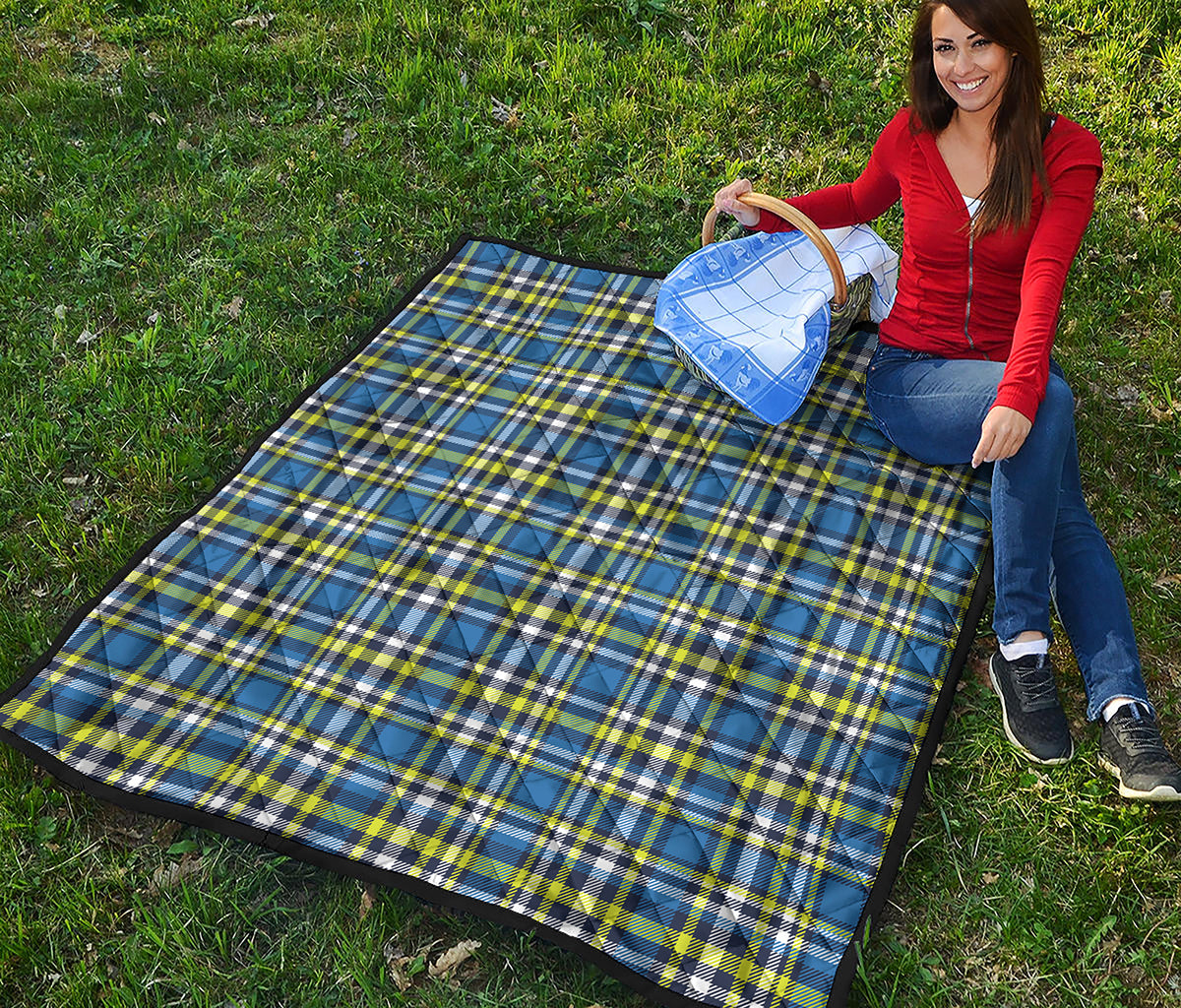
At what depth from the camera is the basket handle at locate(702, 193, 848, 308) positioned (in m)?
2.88

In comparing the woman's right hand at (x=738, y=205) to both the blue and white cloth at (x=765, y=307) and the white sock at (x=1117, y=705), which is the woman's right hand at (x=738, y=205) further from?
the white sock at (x=1117, y=705)

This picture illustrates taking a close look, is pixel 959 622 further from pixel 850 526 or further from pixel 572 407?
pixel 572 407

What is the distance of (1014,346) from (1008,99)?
0.59 metres

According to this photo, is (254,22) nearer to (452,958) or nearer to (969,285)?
(969,285)

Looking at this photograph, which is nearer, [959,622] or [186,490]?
[959,622]

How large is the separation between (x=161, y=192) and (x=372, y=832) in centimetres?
289

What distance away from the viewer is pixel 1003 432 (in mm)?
2457

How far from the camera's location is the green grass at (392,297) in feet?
7.34

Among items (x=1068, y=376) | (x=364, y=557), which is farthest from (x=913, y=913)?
(x=1068, y=376)

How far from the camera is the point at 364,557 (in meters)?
2.90

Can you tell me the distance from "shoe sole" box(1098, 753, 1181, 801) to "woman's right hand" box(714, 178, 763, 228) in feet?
5.66

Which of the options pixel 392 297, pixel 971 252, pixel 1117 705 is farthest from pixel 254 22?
pixel 1117 705

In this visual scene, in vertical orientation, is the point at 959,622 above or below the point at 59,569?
above

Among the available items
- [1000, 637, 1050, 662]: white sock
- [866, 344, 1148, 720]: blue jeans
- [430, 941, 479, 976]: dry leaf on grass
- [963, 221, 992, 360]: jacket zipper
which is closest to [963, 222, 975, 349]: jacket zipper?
[963, 221, 992, 360]: jacket zipper
